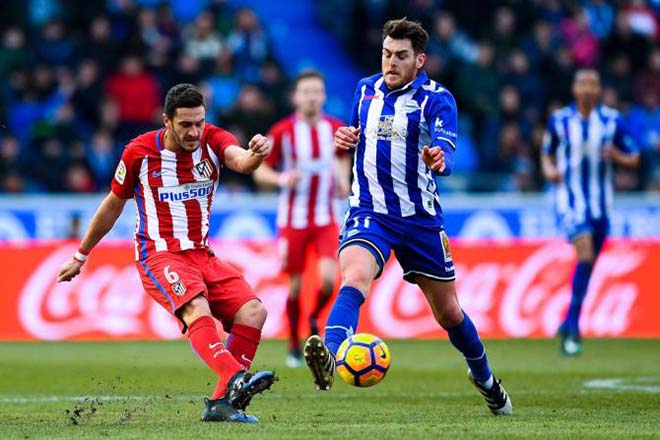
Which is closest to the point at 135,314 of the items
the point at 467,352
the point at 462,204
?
the point at 462,204

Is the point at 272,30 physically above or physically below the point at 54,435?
above

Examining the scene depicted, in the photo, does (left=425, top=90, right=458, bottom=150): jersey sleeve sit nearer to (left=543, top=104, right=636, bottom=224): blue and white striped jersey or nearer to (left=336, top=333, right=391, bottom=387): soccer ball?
(left=336, top=333, right=391, bottom=387): soccer ball

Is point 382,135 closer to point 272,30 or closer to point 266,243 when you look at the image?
point 266,243

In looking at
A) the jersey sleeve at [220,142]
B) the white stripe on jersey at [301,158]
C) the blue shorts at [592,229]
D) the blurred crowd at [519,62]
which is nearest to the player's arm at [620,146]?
the blue shorts at [592,229]

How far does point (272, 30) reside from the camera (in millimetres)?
22516

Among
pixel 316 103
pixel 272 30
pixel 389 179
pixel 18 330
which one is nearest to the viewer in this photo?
pixel 389 179

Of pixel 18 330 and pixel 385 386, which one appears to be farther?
pixel 18 330

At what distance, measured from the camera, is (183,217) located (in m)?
7.77

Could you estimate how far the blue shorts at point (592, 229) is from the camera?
1307cm

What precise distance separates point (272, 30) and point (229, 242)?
7931 millimetres

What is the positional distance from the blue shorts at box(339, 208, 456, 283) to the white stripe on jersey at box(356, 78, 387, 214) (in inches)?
3.2

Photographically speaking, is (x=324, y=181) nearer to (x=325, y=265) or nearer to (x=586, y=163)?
(x=325, y=265)

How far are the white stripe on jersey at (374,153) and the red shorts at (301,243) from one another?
15.7 feet

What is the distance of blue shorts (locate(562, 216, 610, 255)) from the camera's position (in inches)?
514
